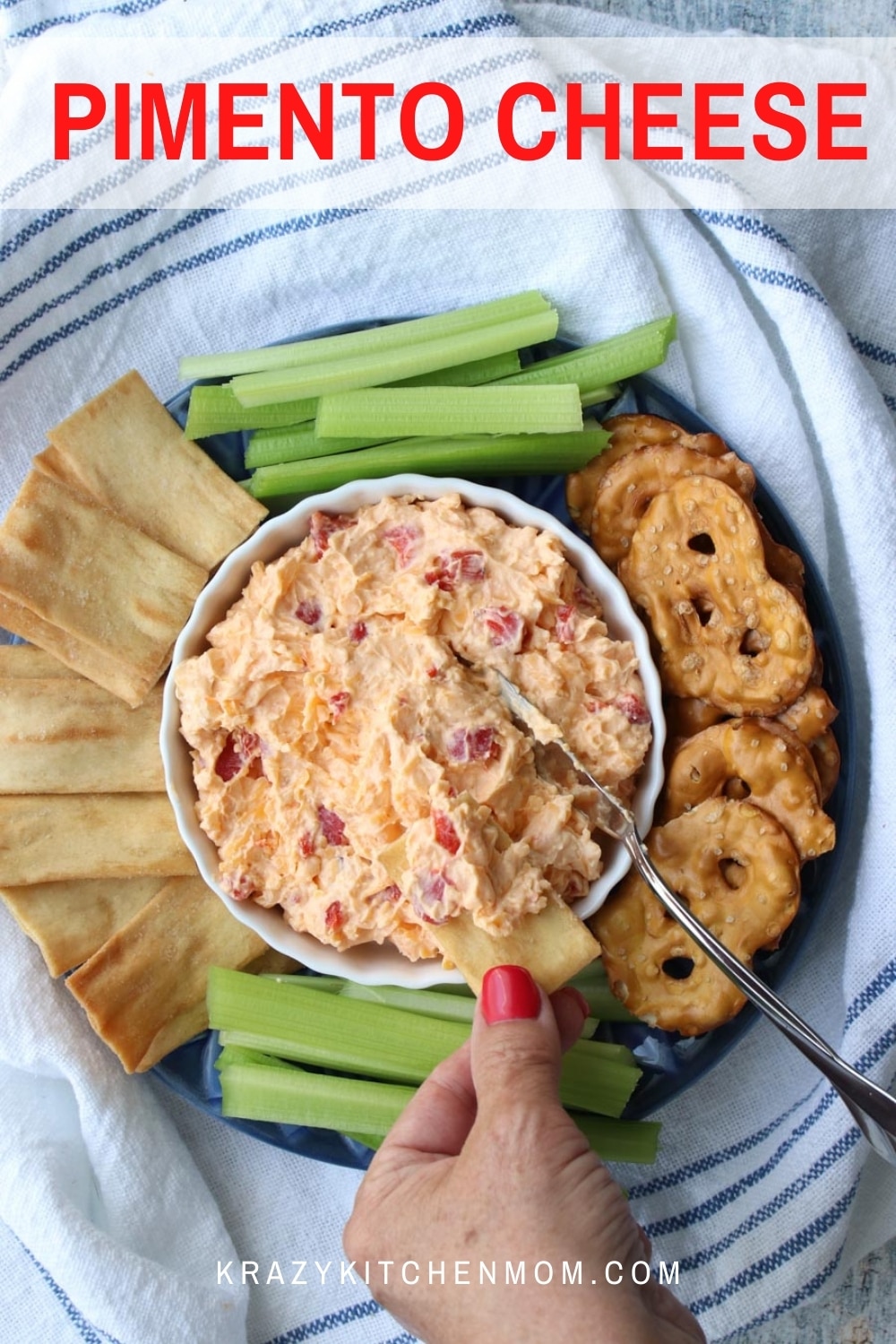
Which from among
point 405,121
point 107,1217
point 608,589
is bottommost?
point 107,1217

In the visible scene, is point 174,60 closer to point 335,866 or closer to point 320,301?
point 320,301

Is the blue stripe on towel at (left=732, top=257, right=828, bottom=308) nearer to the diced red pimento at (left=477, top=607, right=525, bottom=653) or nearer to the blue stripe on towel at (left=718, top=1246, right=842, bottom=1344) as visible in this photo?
the diced red pimento at (left=477, top=607, right=525, bottom=653)

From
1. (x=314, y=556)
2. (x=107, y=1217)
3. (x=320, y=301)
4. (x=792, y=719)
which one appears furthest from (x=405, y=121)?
(x=107, y=1217)

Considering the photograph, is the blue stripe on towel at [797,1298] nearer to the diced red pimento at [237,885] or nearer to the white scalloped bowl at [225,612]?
the white scalloped bowl at [225,612]

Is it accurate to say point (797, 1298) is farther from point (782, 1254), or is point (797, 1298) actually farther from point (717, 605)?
point (717, 605)

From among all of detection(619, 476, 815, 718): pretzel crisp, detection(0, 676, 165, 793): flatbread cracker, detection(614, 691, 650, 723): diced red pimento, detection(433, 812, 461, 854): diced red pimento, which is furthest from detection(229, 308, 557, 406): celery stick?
detection(433, 812, 461, 854): diced red pimento

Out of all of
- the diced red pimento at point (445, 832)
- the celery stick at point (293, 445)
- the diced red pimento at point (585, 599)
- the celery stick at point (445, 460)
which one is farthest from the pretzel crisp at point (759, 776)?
the celery stick at point (293, 445)

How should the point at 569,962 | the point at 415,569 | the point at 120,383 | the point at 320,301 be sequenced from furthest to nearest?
the point at 320,301, the point at 120,383, the point at 415,569, the point at 569,962
